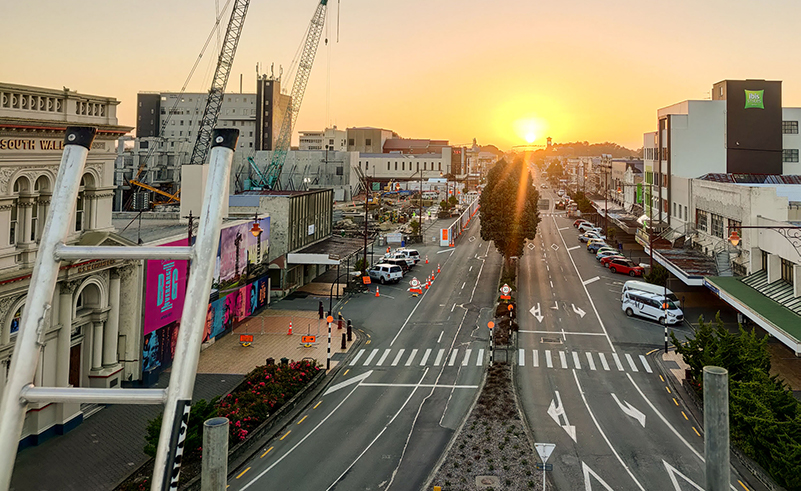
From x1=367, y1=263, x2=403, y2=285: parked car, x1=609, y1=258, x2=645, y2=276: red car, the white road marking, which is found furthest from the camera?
x1=609, y1=258, x2=645, y2=276: red car

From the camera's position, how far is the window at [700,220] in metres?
48.4

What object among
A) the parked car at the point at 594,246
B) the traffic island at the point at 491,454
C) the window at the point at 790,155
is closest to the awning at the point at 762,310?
the traffic island at the point at 491,454

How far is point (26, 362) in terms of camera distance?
461 cm

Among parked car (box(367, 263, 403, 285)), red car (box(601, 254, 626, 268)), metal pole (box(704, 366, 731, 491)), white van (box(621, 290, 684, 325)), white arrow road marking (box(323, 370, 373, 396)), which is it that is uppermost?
metal pole (box(704, 366, 731, 491))

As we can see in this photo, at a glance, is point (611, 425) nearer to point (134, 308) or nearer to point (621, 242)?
point (134, 308)

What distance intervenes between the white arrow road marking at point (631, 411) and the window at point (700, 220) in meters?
29.6

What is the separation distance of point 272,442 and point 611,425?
1358 cm

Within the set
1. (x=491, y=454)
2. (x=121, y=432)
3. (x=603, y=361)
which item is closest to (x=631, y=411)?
(x=603, y=361)

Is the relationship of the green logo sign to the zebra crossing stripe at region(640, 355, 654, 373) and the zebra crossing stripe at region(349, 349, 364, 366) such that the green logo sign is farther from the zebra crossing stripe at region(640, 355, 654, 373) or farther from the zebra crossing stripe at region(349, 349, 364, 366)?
the zebra crossing stripe at region(349, 349, 364, 366)

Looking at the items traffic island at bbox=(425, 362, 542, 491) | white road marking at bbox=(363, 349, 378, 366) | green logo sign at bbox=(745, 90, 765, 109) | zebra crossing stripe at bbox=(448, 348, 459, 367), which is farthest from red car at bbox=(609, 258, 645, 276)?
traffic island at bbox=(425, 362, 542, 491)

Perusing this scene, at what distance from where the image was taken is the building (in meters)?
19.2

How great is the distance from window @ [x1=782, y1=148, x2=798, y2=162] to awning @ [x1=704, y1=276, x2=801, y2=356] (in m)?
32.9

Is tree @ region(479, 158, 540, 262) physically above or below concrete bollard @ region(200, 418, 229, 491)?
below

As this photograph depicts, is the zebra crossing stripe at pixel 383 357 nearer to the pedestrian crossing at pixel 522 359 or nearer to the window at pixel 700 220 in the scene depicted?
the pedestrian crossing at pixel 522 359
